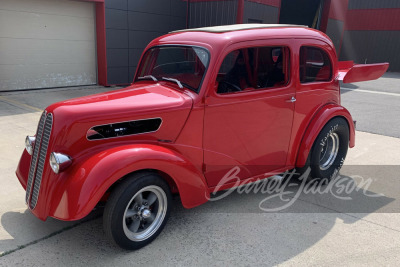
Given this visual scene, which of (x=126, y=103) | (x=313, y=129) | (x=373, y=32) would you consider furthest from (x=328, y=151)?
(x=373, y=32)

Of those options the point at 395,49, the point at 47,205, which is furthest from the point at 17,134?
the point at 395,49

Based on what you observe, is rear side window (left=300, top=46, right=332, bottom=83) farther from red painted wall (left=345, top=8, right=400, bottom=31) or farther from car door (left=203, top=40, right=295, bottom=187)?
red painted wall (left=345, top=8, right=400, bottom=31)

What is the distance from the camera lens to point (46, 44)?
30.4 feet

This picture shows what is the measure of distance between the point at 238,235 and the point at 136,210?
3.18 ft

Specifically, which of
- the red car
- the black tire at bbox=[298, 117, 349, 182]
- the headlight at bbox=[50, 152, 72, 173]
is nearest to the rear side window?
the red car

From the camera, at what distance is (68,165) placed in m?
2.49

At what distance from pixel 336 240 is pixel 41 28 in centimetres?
924

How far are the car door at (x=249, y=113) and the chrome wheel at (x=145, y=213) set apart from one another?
57 cm

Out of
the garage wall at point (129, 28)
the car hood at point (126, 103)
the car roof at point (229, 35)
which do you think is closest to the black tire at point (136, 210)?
the car hood at point (126, 103)

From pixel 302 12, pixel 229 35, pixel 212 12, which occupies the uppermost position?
pixel 302 12

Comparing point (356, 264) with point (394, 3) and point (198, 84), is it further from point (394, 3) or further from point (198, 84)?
point (394, 3)

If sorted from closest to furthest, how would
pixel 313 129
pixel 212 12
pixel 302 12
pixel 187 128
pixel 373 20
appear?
pixel 187 128 → pixel 313 129 → pixel 212 12 → pixel 302 12 → pixel 373 20

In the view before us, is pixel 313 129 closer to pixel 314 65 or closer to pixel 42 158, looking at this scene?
pixel 314 65

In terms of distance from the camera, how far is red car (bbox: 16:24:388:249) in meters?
2.51
